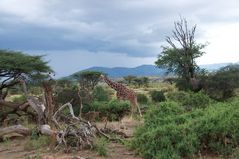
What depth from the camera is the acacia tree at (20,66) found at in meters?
21.0

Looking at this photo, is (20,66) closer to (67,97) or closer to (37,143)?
(67,97)

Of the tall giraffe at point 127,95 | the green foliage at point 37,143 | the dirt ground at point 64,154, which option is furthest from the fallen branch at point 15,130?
the tall giraffe at point 127,95

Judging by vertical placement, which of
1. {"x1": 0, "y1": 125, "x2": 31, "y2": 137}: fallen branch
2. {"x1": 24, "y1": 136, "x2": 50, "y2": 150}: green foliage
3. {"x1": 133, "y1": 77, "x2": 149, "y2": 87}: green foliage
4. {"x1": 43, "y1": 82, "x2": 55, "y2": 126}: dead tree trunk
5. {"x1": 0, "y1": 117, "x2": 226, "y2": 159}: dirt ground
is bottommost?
{"x1": 133, "y1": 77, "x2": 149, "y2": 87}: green foliage

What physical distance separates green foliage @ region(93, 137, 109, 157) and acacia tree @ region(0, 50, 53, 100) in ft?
32.8

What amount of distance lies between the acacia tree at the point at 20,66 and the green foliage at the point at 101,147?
10.00m

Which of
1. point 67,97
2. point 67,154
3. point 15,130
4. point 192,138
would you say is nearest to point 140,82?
point 67,97

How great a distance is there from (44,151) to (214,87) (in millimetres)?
22799

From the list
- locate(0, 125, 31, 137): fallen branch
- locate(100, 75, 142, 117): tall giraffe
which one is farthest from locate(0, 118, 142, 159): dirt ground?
locate(100, 75, 142, 117): tall giraffe

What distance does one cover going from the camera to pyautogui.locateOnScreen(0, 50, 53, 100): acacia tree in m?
21.0

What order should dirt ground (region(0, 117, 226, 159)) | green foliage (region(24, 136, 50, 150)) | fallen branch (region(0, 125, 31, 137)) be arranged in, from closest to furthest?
1. dirt ground (region(0, 117, 226, 159))
2. green foliage (region(24, 136, 50, 150))
3. fallen branch (region(0, 125, 31, 137))

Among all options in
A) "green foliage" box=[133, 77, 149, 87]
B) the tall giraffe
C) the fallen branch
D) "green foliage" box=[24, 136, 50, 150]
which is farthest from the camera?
"green foliage" box=[133, 77, 149, 87]

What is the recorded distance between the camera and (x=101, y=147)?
9852 mm

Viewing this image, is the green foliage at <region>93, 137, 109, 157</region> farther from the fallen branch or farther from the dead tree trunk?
the fallen branch

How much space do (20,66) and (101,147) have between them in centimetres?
1242
